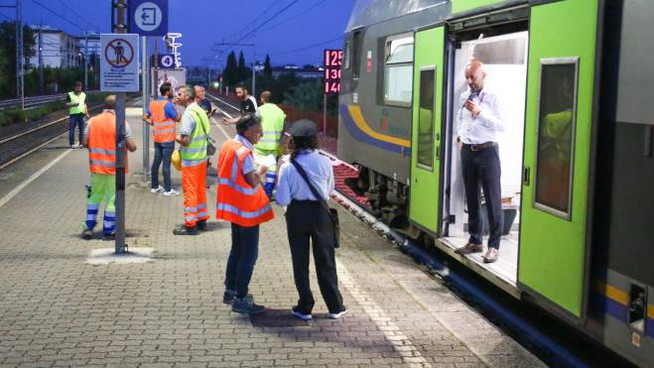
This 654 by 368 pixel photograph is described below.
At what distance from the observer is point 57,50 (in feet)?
502

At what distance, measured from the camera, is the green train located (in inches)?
200

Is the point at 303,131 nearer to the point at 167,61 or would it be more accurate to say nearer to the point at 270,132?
the point at 270,132

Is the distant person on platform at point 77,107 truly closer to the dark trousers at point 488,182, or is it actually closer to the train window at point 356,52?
the train window at point 356,52

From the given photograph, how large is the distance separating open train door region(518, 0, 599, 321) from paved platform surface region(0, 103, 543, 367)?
744 mm

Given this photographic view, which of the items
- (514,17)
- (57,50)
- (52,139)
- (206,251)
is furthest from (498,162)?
(57,50)

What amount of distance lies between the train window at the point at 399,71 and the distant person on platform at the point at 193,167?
2.46 m

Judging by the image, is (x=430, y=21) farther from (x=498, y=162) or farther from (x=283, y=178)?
(x=283, y=178)

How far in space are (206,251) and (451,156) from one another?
3.12 meters

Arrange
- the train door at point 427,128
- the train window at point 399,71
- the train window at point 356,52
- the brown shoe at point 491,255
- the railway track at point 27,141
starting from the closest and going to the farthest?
the brown shoe at point 491,255 → the train door at point 427,128 → the train window at point 399,71 → the train window at point 356,52 → the railway track at point 27,141

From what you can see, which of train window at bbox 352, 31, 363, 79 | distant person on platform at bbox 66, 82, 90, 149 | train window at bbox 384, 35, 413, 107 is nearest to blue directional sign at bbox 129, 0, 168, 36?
train window at bbox 384, 35, 413, 107

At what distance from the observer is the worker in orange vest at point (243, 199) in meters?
7.20

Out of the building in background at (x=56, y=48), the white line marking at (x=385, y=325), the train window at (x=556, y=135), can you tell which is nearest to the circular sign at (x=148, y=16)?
the white line marking at (x=385, y=325)

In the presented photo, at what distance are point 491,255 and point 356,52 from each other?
5800 mm

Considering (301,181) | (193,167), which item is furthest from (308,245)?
(193,167)
